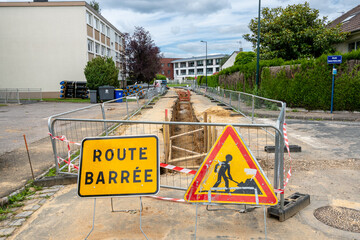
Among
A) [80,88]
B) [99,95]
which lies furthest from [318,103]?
[80,88]

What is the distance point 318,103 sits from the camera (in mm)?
15570

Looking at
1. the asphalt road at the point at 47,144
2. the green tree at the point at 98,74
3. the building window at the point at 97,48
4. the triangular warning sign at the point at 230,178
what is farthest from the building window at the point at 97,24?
the triangular warning sign at the point at 230,178

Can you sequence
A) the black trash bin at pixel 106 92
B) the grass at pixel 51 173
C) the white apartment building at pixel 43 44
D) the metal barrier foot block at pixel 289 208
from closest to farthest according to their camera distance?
1. the metal barrier foot block at pixel 289 208
2. the grass at pixel 51 173
3. the black trash bin at pixel 106 92
4. the white apartment building at pixel 43 44

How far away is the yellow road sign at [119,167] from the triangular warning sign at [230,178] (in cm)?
58

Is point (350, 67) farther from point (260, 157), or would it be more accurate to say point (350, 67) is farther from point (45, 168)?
point (45, 168)

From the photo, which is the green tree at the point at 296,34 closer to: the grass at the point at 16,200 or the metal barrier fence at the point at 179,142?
the metal barrier fence at the point at 179,142

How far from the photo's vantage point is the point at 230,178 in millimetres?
3590

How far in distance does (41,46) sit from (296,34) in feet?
85.4

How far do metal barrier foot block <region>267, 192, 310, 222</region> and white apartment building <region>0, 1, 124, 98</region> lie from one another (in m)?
31.3

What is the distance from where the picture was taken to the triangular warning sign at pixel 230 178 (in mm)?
3510

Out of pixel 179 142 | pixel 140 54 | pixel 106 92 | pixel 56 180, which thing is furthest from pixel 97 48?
pixel 56 180

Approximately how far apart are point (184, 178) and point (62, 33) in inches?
1208

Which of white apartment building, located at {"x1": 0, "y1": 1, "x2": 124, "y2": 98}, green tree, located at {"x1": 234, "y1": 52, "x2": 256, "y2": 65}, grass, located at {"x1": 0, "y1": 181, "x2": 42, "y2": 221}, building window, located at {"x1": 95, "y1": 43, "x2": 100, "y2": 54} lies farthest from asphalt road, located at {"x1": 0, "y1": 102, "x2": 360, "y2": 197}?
green tree, located at {"x1": 234, "y1": 52, "x2": 256, "y2": 65}

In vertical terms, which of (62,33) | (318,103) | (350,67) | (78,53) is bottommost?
(318,103)
